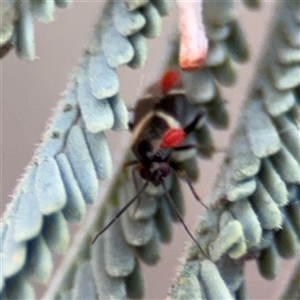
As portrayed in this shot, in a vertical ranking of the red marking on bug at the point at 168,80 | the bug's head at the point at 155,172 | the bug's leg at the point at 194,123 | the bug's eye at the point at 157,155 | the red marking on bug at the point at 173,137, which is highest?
the red marking on bug at the point at 168,80

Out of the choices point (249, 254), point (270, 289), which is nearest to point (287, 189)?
point (249, 254)

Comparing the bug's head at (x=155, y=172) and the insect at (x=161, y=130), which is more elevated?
the insect at (x=161, y=130)

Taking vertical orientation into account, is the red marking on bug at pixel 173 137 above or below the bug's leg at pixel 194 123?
below

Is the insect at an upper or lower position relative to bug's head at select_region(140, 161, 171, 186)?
upper
